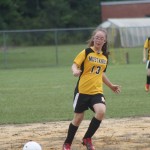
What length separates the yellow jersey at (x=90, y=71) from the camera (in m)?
8.32

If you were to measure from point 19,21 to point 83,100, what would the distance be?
169 feet

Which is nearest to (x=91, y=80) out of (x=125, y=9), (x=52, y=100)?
(x=52, y=100)

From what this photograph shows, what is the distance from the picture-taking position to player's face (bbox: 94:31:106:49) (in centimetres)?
822

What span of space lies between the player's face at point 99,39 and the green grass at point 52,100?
144 inches

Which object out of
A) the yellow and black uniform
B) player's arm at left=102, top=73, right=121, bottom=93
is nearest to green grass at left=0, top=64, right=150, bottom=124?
player's arm at left=102, top=73, right=121, bottom=93

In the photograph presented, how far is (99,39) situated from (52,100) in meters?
6.99

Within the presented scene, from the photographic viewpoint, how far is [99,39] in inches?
324

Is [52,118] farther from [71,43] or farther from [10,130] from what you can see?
[71,43]

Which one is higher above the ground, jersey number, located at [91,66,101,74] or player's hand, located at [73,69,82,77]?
player's hand, located at [73,69,82,77]

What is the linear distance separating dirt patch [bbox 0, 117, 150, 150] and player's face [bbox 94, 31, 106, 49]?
5.30ft

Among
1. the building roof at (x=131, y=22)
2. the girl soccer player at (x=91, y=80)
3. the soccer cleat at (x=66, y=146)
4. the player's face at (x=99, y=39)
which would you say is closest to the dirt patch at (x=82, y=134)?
the soccer cleat at (x=66, y=146)

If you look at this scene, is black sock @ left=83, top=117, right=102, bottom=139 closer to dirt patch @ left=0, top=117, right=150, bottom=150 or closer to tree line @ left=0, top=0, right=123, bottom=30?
dirt patch @ left=0, top=117, right=150, bottom=150

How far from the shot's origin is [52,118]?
11.8 metres

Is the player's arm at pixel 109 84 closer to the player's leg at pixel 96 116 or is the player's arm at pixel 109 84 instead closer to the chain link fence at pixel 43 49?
the player's leg at pixel 96 116
